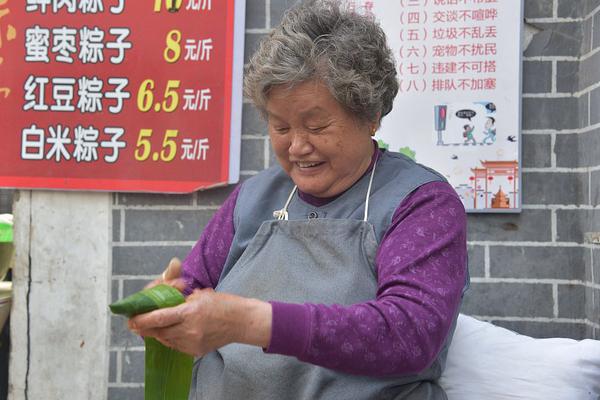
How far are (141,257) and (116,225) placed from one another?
16 centimetres

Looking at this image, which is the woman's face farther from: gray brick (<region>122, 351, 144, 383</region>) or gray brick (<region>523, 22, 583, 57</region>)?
gray brick (<region>122, 351, 144, 383</region>)

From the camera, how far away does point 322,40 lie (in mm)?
1595

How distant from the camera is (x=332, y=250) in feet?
5.31

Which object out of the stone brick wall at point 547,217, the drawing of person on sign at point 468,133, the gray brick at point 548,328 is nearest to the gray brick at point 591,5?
the stone brick wall at point 547,217

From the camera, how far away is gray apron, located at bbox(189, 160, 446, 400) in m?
1.52

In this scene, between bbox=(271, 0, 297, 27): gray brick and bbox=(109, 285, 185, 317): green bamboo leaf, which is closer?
bbox=(109, 285, 185, 317): green bamboo leaf

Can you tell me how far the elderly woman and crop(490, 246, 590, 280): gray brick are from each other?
1.13 meters

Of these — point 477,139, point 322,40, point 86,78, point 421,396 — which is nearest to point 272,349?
point 421,396

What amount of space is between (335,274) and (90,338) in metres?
1.62

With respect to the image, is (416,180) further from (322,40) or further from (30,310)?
(30,310)

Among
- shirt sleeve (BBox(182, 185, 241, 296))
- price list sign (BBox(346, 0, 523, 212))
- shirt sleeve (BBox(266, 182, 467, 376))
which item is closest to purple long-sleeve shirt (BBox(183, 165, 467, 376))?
shirt sleeve (BBox(266, 182, 467, 376))

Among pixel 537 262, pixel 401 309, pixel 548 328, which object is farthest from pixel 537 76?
pixel 401 309

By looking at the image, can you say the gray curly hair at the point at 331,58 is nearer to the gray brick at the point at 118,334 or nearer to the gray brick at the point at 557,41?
the gray brick at the point at 557,41

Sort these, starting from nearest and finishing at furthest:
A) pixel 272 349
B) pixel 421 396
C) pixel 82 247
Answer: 1. pixel 272 349
2. pixel 421 396
3. pixel 82 247
